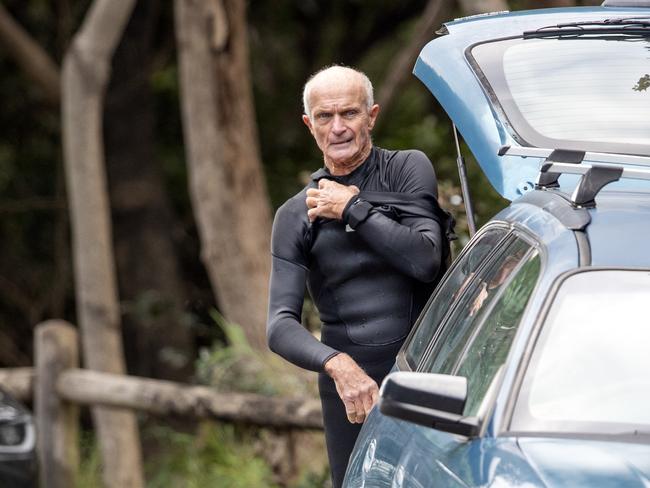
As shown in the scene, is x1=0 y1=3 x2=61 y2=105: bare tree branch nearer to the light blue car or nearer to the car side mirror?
the light blue car

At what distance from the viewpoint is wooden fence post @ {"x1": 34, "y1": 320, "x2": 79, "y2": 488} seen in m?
9.66

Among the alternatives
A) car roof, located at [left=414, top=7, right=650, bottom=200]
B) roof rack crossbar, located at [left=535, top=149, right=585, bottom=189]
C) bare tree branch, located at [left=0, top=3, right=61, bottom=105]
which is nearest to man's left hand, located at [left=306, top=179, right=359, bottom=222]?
car roof, located at [left=414, top=7, right=650, bottom=200]

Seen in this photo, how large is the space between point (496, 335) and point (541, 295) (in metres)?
0.18

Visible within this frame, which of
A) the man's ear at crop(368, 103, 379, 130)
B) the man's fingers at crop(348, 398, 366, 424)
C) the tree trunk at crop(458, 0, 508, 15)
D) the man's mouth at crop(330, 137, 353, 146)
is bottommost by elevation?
the man's fingers at crop(348, 398, 366, 424)

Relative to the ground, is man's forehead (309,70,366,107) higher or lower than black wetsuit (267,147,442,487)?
higher

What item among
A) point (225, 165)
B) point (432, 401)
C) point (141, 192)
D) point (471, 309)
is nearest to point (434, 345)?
point (471, 309)

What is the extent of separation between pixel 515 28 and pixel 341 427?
133 centimetres

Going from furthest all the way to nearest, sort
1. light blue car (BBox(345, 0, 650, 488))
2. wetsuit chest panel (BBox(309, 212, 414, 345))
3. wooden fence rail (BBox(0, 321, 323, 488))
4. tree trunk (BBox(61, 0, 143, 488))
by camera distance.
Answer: tree trunk (BBox(61, 0, 143, 488)), wooden fence rail (BBox(0, 321, 323, 488)), wetsuit chest panel (BBox(309, 212, 414, 345)), light blue car (BBox(345, 0, 650, 488))

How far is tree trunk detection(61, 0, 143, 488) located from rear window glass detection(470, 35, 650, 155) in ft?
21.5

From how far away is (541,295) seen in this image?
10.7 feet

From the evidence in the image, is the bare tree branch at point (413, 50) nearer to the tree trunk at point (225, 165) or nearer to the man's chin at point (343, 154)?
the tree trunk at point (225, 165)

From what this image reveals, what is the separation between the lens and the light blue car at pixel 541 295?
3.08 m

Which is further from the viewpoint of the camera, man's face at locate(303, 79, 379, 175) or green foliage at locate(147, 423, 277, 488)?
green foliage at locate(147, 423, 277, 488)

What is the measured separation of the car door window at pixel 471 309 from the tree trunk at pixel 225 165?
6039mm
